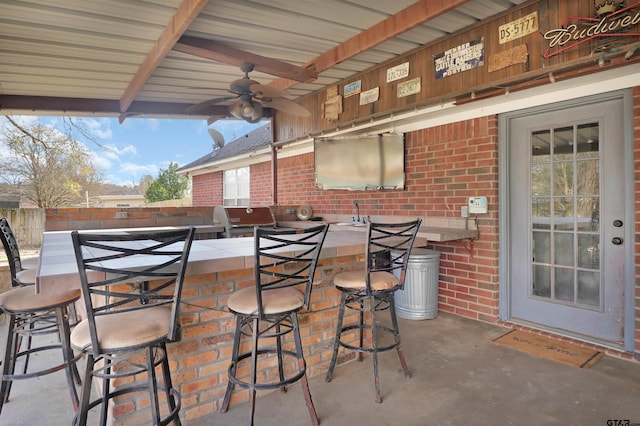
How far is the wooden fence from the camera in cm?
698

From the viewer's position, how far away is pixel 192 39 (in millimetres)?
3562

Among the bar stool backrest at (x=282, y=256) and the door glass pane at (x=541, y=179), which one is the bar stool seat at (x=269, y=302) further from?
the door glass pane at (x=541, y=179)

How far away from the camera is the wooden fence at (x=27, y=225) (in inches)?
275

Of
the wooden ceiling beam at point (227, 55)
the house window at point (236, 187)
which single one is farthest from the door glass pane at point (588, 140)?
the house window at point (236, 187)

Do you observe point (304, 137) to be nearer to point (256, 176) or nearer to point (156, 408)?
point (256, 176)

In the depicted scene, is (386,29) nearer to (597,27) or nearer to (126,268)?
(597,27)

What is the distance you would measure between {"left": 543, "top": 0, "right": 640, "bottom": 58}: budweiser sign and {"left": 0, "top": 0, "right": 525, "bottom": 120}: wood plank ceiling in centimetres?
50

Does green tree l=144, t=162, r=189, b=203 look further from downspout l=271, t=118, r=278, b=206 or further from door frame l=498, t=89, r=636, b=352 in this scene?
door frame l=498, t=89, r=636, b=352

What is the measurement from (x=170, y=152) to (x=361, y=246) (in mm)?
60772

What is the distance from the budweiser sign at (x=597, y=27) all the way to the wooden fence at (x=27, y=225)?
327 inches

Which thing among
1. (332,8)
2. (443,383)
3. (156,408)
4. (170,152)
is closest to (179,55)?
(332,8)

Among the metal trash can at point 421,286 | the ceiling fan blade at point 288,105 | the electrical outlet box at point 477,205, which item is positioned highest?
the ceiling fan blade at point 288,105

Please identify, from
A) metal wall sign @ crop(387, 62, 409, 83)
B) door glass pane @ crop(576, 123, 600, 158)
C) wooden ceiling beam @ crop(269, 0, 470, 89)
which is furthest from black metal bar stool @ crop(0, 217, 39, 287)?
door glass pane @ crop(576, 123, 600, 158)

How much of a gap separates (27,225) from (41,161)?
356 cm
